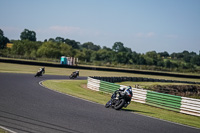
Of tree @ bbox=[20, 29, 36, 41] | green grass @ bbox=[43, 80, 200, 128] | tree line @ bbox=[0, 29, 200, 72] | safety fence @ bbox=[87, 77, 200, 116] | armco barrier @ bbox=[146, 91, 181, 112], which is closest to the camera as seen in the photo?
green grass @ bbox=[43, 80, 200, 128]

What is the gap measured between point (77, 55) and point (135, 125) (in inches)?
4107

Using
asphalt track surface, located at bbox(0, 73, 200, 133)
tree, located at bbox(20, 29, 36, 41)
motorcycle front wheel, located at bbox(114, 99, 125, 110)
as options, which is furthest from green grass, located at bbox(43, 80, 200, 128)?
tree, located at bbox(20, 29, 36, 41)

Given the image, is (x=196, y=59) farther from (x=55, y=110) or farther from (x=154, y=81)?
(x=55, y=110)

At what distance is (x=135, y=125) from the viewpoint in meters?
10.3

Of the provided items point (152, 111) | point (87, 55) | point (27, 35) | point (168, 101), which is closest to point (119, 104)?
point (152, 111)

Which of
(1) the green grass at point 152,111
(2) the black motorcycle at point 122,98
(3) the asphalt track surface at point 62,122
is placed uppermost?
(2) the black motorcycle at point 122,98

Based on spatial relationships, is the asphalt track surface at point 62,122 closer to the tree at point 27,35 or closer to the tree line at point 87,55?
the tree line at point 87,55

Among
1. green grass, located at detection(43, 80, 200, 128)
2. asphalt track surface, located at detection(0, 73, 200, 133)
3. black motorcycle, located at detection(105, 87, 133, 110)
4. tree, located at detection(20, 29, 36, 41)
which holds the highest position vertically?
tree, located at detection(20, 29, 36, 41)

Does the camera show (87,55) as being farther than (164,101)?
Yes

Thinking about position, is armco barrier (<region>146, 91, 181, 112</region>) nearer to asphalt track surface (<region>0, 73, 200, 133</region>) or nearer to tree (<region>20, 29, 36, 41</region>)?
asphalt track surface (<region>0, 73, 200, 133</region>)

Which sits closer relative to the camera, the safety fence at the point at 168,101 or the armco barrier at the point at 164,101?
the safety fence at the point at 168,101

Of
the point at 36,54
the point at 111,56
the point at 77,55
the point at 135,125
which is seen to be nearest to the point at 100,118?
the point at 135,125

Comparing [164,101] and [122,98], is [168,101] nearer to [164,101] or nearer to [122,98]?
[164,101]

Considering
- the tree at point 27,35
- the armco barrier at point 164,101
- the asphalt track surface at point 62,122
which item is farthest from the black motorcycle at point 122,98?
the tree at point 27,35
